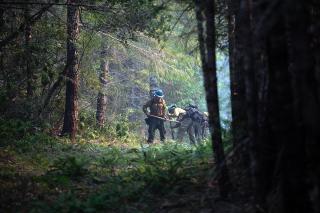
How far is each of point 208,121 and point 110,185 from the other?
2.30 metres

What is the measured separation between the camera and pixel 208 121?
7.59m

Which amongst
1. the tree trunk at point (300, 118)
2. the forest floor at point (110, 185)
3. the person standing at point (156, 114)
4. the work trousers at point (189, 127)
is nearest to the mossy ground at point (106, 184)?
the forest floor at point (110, 185)

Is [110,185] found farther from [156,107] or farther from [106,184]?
[156,107]

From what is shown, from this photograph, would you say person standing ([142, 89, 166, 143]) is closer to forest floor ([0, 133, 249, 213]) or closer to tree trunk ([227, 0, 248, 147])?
forest floor ([0, 133, 249, 213])

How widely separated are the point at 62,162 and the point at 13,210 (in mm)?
2932

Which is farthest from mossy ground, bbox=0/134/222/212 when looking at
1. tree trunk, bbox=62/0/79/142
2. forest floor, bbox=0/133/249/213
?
tree trunk, bbox=62/0/79/142

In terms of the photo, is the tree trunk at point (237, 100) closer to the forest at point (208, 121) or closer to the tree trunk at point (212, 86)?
the forest at point (208, 121)

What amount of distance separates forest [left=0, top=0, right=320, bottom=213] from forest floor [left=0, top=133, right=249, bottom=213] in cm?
2

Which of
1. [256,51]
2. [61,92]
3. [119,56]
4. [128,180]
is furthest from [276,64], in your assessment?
[119,56]

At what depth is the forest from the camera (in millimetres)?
5309

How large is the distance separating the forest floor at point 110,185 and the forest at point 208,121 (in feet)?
0.08

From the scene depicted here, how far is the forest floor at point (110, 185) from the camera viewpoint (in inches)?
293

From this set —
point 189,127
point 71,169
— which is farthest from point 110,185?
point 189,127

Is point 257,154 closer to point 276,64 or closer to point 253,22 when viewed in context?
point 276,64
